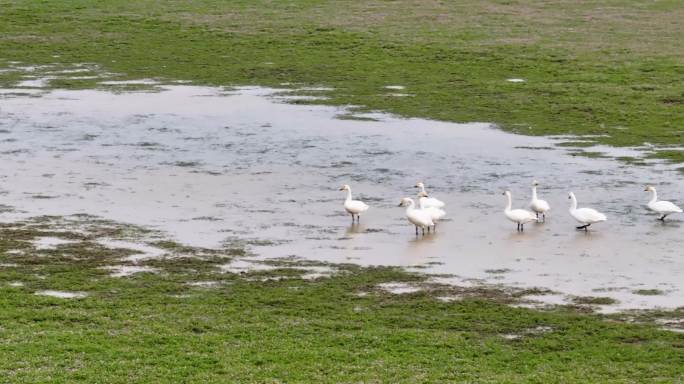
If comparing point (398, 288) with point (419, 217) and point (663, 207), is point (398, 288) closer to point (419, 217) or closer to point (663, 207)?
point (419, 217)

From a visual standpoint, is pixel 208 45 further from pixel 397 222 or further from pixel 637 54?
pixel 397 222

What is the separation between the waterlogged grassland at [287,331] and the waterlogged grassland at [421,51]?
11547 mm

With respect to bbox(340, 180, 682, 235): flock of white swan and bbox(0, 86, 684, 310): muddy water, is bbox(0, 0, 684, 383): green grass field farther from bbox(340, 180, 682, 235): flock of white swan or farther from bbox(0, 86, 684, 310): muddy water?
bbox(340, 180, 682, 235): flock of white swan

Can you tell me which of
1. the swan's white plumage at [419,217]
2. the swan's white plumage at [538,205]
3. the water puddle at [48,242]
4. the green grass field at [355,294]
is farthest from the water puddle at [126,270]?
the swan's white plumage at [538,205]

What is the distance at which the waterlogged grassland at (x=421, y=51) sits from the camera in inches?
1353

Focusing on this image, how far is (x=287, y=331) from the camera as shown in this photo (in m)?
17.1

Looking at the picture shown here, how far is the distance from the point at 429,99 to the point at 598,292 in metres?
17.0

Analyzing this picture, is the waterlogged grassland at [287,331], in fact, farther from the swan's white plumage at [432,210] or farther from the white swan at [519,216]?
the white swan at [519,216]

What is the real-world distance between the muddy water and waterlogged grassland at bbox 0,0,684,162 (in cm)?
224

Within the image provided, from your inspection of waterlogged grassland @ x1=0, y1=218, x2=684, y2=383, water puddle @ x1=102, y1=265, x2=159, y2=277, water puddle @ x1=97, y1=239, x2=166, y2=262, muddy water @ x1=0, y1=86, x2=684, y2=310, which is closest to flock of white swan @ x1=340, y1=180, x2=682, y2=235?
muddy water @ x1=0, y1=86, x2=684, y2=310

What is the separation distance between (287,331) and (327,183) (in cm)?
1025

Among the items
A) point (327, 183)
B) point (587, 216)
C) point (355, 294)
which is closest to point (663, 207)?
point (587, 216)

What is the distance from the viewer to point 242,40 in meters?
45.7

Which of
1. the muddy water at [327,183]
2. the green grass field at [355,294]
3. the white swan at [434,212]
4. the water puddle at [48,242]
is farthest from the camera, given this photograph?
the white swan at [434,212]
